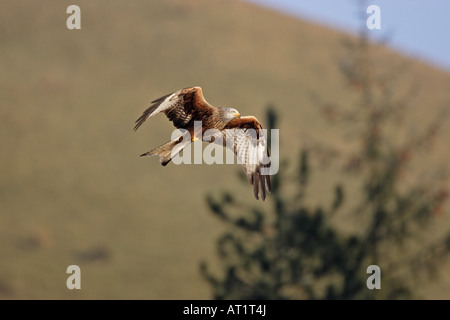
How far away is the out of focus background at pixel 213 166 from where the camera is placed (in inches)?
888

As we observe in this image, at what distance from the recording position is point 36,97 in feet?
228

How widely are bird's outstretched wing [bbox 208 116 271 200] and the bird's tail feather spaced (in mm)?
1414

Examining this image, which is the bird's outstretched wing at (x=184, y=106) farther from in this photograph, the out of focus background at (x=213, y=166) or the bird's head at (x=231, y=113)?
the out of focus background at (x=213, y=166)

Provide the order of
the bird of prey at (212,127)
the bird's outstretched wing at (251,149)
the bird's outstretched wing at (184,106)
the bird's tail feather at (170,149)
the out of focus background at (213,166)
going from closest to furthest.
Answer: the bird's tail feather at (170,149)
the bird of prey at (212,127)
the bird's outstretched wing at (184,106)
the bird's outstretched wing at (251,149)
the out of focus background at (213,166)

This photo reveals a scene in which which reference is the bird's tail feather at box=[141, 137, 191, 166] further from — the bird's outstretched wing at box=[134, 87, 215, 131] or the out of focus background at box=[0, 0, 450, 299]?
the out of focus background at box=[0, 0, 450, 299]

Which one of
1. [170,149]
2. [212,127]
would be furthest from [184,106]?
[170,149]

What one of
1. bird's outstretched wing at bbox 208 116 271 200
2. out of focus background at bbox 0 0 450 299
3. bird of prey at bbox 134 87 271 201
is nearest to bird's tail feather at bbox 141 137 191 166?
bird of prey at bbox 134 87 271 201

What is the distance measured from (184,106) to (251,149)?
1.78 m

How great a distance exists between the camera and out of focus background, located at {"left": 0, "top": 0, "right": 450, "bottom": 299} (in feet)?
74.0

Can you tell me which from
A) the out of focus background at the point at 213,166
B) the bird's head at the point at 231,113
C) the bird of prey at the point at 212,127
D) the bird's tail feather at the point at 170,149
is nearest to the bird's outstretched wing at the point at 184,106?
the bird of prey at the point at 212,127

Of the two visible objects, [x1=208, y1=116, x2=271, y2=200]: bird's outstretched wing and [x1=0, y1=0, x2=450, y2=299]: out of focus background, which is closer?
[x1=208, y1=116, x2=271, y2=200]: bird's outstretched wing

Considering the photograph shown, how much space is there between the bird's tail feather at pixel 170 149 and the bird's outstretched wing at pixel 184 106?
18.5 inches

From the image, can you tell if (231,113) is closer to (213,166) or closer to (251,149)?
(251,149)
